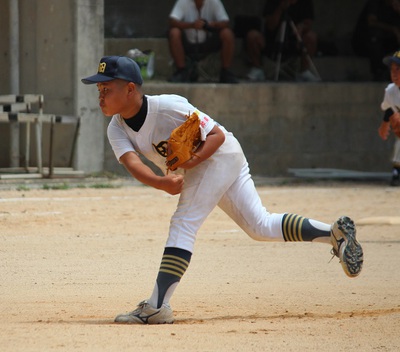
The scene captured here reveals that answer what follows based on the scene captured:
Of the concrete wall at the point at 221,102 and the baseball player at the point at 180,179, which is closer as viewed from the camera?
the baseball player at the point at 180,179

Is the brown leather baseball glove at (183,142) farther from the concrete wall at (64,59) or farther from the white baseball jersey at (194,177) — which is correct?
the concrete wall at (64,59)

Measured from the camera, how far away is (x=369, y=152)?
54.1 feet

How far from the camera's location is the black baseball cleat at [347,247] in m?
6.16

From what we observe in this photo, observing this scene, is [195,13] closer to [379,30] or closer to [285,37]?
[285,37]

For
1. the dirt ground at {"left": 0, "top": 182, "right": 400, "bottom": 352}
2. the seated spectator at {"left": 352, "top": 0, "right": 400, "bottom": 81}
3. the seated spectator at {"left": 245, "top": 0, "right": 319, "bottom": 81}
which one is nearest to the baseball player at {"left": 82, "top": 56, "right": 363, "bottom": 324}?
the dirt ground at {"left": 0, "top": 182, "right": 400, "bottom": 352}

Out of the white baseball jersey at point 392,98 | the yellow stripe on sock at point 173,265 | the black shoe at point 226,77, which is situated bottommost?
the black shoe at point 226,77

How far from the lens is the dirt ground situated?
5504 millimetres

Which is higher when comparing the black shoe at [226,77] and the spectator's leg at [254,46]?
the spectator's leg at [254,46]

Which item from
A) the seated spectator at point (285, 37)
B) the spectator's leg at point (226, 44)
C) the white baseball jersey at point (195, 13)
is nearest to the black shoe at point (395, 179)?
the seated spectator at point (285, 37)

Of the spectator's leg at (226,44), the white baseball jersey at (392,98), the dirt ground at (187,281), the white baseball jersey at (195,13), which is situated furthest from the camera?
the spectator's leg at (226,44)

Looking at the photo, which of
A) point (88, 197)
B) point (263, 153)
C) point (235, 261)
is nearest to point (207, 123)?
point (235, 261)

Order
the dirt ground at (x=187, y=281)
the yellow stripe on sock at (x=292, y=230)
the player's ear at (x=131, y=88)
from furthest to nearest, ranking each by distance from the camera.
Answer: the yellow stripe on sock at (x=292, y=230) < the player's ear at (x=131, y=88) < the dirt ground at (x=187, y=281)

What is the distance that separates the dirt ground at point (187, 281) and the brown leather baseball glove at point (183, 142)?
0.96 meters

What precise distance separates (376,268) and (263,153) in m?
7.42
